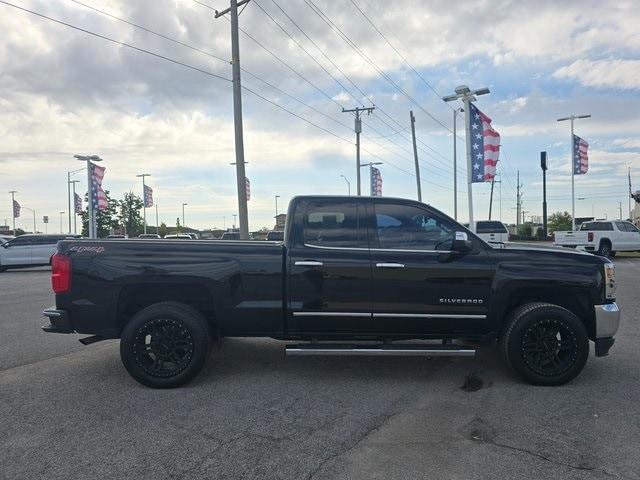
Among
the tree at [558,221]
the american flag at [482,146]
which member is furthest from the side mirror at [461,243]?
the tree at [558,221]

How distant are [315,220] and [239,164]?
12.8 meters

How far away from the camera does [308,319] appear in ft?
17.4

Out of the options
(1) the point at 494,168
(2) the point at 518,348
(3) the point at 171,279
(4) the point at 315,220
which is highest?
(1) the point at 494,168

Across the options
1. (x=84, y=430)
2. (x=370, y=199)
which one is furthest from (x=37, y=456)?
(x=370, y=199)

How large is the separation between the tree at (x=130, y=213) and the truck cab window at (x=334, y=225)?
224 feet

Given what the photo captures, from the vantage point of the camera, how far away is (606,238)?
80.2ft

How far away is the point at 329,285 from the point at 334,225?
65 centimetres

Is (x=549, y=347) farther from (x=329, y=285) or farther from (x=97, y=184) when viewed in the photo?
(x=97, y=184)

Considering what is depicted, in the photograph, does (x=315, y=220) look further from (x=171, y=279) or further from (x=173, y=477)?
(x=173, y=477)

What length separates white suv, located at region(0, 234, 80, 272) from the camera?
2236 cm

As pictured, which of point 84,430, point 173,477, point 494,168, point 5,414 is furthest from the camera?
point 494,168

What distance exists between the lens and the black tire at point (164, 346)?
16.8 ft

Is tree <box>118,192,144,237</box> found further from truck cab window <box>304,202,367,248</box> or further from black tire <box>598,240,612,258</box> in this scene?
truck cab window <box>304,202,367,248</box>

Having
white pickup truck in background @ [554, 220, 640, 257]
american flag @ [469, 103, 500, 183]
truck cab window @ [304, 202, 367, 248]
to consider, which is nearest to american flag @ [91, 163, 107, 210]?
american flag @ [469, 103, 500, 183]
